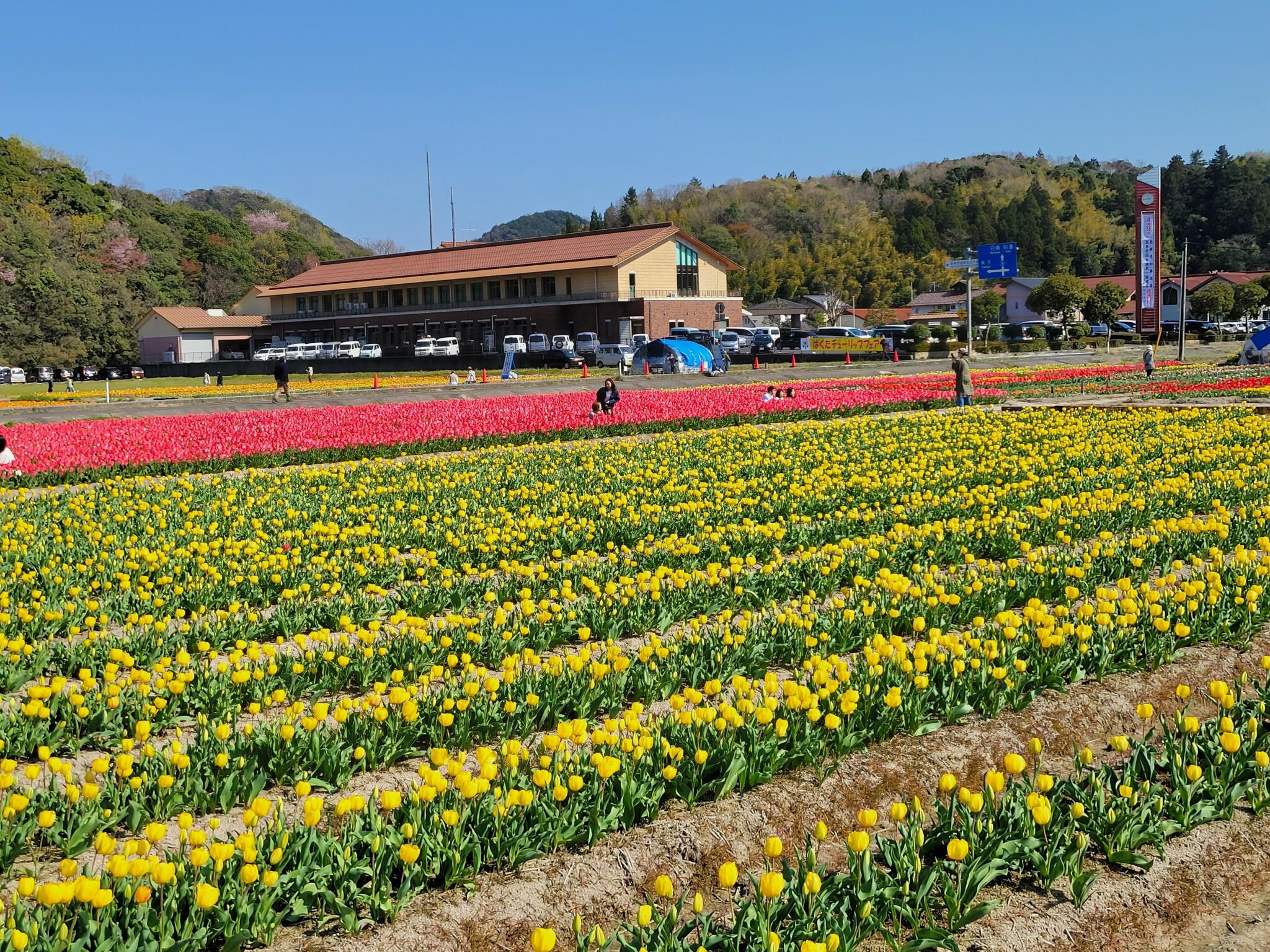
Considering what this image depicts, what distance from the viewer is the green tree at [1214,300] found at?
89812 mm

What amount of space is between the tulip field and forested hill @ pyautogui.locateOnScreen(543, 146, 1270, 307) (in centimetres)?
11986

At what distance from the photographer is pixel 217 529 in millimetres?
10711

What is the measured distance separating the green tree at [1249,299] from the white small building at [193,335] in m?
79.1

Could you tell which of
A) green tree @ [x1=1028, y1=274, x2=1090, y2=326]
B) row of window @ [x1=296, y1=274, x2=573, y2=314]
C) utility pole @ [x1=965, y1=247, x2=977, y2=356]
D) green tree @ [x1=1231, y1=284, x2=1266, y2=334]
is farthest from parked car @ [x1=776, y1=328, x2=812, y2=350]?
green tree @ [x1=1231, y1=284, x2=1266, y2=334]

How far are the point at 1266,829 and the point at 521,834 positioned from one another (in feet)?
10.4

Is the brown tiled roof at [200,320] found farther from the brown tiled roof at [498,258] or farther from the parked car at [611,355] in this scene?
the parked car at [611,355]

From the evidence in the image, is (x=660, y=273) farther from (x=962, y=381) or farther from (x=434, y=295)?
(x=962, y=381)

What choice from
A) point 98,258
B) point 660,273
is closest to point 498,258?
point 660,273

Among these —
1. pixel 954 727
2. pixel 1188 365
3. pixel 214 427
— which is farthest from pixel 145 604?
pixel 1188 365

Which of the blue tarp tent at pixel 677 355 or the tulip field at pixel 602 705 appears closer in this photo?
the tulip field at pixel 602 705

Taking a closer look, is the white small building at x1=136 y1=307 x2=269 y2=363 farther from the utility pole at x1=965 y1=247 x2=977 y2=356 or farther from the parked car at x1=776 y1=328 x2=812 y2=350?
the utility pole at x1=965 y1=247 x2=977 y2=356

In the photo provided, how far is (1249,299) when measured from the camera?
311 feet

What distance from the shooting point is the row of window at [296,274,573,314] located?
78.8 metres

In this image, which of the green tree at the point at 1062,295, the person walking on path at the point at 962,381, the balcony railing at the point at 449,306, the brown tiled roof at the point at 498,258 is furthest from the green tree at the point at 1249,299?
the person walking on path at the point at 962,381
